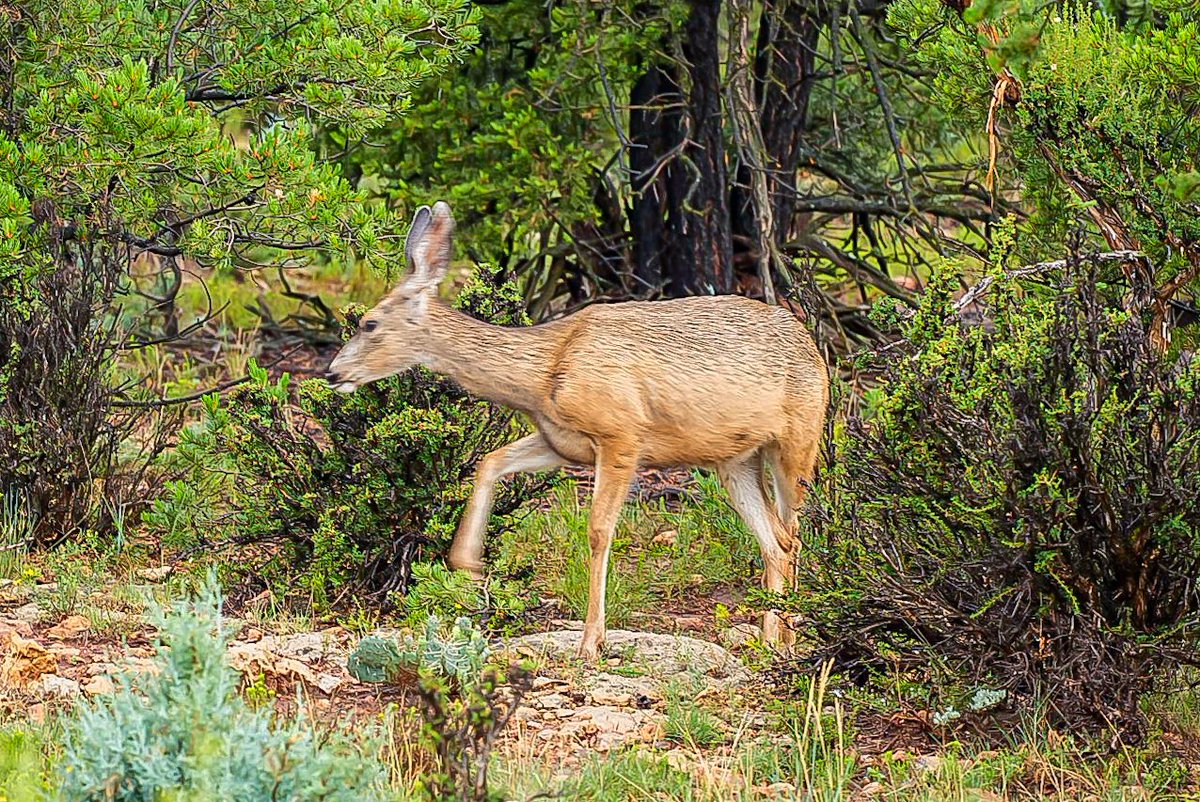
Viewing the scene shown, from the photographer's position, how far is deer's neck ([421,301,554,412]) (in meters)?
7.58

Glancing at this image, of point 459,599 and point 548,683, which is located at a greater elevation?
point 459,599

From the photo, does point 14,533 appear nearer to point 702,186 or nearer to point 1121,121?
point 702,186

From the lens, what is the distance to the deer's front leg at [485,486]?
24.8ft

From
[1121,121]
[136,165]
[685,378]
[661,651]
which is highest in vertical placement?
[1121,121]

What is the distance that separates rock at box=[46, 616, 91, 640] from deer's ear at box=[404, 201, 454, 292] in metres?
1.94

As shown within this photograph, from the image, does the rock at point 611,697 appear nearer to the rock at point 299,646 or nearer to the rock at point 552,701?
the rock at point 552,701

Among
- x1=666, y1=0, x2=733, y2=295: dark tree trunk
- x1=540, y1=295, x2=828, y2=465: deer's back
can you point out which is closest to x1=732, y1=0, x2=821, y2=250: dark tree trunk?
x1=666, y1=0, x2=733, y2=295: dark tree trunk

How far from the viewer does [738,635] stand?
8000mm

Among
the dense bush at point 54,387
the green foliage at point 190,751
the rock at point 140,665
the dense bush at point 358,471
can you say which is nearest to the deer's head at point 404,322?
the dense bush at point 358,471

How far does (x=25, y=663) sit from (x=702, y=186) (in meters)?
5.77

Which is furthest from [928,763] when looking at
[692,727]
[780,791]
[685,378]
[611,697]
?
[685,378]

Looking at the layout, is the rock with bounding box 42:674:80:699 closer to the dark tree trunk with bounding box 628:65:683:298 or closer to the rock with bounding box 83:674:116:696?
the rock with bounding box 83:674:116:696

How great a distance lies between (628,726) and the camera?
637 cm

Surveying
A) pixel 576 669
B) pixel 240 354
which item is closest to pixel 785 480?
pixel 576 669
